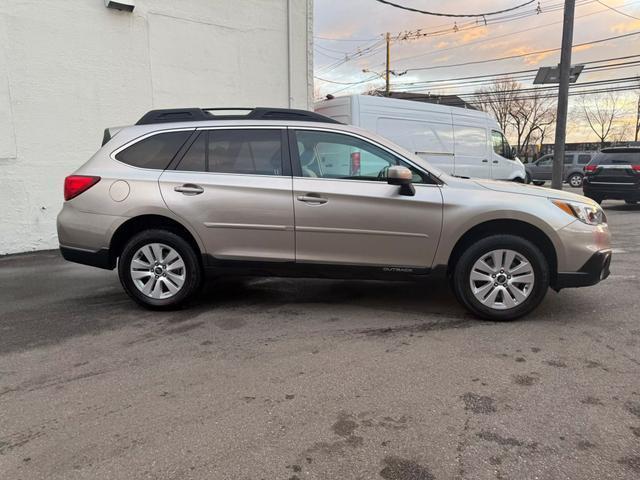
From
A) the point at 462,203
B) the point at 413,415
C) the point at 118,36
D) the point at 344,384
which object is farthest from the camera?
the point at 118,36

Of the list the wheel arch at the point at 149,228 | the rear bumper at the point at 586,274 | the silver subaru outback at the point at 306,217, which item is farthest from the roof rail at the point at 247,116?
the rear bumper at the point at 586,274

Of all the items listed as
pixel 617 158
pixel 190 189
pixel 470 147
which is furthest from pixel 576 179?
pixel 190 189

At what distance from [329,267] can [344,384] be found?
1480mm

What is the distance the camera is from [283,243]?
4.55 m

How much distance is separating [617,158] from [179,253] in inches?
523

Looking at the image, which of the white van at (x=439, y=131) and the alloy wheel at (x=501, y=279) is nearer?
the alloy wheel at (x=501, y=279)

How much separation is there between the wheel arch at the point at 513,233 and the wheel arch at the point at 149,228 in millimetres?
2450

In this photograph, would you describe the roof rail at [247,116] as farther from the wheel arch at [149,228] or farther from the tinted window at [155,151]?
the wheel arch at [149,228]

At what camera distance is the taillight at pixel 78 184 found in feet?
15.3

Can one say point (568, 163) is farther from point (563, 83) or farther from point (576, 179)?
point (563, 83)

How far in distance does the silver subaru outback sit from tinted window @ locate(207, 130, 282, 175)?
1 cm

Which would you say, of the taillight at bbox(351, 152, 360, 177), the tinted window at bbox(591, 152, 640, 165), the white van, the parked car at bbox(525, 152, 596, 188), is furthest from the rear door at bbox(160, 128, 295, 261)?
the parked car at bbox(525, 152, 596, 188)

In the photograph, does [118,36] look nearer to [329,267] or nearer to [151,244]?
[151,244]

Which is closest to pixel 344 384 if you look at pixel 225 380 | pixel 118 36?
pixel 225 380
